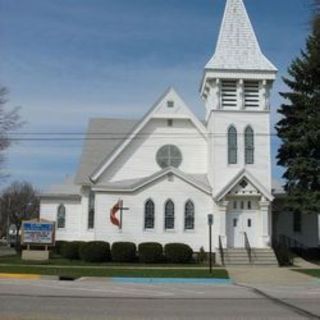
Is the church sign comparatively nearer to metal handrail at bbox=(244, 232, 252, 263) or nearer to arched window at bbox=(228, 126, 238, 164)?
metal handrail at bbox=(244, 232, 252, 263)

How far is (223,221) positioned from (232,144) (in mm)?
4916

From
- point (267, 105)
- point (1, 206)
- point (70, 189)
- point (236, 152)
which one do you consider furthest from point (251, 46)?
point (1, 206)

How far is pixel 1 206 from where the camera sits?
4136 inches

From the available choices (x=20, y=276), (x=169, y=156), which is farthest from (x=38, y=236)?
(x=20, y=276)

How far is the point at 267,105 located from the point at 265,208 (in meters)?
6.59

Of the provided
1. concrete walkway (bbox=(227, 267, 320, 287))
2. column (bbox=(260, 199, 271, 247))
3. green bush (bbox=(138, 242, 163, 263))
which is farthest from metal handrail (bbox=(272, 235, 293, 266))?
green bush (bbox=(138, 242, 163, 263))

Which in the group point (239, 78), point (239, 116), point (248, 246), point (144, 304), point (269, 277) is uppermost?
point (239, 78)

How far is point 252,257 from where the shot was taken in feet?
120

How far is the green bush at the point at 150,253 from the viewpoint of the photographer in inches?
1425

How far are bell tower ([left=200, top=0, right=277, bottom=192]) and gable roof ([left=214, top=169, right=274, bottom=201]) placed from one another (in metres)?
0.54

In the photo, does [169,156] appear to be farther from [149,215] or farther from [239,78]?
[239,78]

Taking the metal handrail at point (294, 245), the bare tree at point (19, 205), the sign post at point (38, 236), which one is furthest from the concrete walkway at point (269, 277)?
the bare tree at point (19, 205)

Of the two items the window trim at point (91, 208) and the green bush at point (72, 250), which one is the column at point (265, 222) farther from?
the window trim at point (91, 208)

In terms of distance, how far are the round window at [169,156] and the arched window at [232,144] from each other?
12.4ft
